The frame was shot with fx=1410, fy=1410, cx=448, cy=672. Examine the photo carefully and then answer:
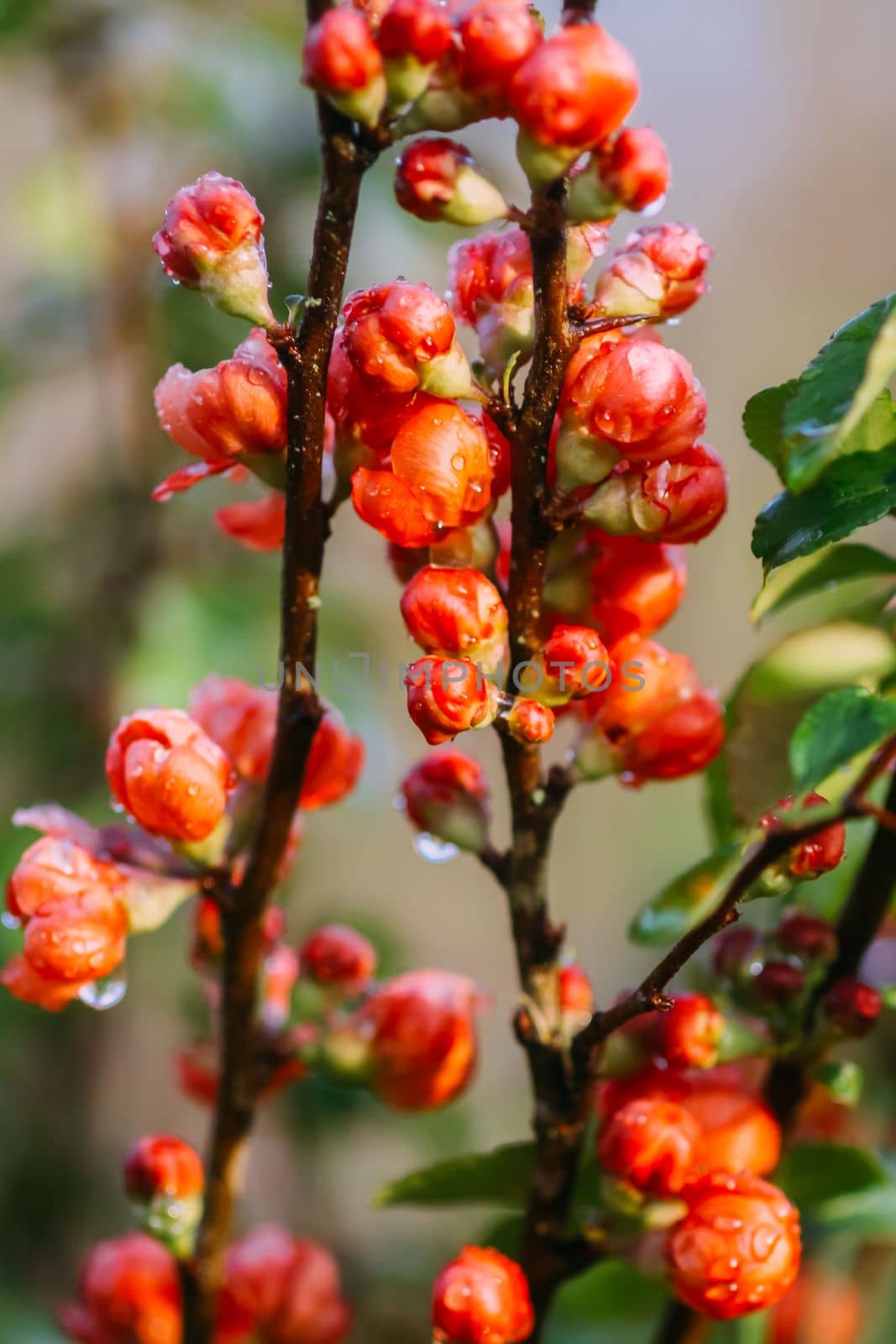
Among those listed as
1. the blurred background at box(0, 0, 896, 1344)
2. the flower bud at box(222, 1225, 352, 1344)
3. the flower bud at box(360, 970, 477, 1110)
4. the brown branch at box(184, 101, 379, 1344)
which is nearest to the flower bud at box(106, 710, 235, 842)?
the brown branch at box(184, 101, 379, 1344)

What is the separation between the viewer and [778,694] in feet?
1.58

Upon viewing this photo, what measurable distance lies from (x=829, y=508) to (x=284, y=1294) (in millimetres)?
400

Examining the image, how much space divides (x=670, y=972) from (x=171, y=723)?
0.18m

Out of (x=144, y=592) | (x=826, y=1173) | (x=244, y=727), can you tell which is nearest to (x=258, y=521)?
(x=244, y=727)

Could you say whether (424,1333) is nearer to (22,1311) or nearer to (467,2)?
(22,1311)

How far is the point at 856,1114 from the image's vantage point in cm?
80

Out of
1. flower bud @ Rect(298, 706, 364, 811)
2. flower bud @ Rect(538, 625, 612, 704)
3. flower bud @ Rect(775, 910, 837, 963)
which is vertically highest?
flower bud @ Rect(538, 625, 612, 704)

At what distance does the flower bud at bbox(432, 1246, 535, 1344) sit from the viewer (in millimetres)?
392

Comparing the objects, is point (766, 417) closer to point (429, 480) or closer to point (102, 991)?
point (429, 480)

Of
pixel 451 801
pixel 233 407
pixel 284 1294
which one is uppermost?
pixel 233 407

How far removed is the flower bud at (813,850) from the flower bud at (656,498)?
0.26 ft

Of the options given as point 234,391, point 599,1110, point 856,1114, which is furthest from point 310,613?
point 856,1114

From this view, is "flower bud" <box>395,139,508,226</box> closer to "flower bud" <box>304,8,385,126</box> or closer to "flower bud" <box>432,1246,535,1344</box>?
"flower bud" <box>304,8,385,126</box>

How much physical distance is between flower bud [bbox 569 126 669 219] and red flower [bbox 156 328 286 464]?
10 centimetres
